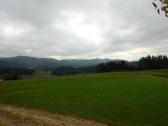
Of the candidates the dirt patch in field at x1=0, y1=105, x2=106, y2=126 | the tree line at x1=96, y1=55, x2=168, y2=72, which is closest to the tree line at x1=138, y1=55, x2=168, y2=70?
the tree line at x1=96, y1=55, x2=168, y2=72

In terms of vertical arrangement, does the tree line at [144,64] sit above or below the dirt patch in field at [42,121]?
above

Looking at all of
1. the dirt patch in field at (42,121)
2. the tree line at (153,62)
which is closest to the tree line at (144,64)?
the tree line at (153,62)

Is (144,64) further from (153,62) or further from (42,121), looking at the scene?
(42,121)

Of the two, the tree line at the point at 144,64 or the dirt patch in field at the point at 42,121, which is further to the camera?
the tree line at the point at 144,64

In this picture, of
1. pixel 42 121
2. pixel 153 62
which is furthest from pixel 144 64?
pixel 42 121

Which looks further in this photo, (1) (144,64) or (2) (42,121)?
(1) (144,64)

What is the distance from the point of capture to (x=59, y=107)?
2755 cm

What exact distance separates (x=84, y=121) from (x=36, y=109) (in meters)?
7.75

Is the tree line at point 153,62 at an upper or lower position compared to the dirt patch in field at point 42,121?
upper

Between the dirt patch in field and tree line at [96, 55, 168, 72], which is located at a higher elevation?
tree line at [96, 55, 168, 72]

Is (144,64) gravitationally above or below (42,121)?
above

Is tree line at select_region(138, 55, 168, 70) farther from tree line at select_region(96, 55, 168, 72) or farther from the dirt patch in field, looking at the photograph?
the dirt patch in field

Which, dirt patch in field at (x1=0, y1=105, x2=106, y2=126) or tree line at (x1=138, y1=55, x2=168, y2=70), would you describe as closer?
dirt patch in field at (x1=0, y1=105, x2=106, y2=126)

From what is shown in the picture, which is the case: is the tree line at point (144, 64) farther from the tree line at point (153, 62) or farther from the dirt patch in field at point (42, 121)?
the dirt patch in field at point (42, 121)
